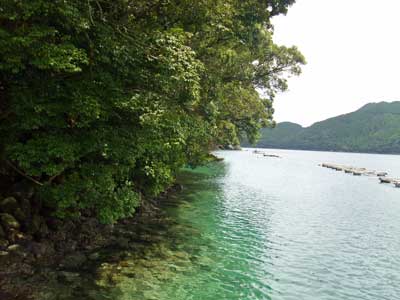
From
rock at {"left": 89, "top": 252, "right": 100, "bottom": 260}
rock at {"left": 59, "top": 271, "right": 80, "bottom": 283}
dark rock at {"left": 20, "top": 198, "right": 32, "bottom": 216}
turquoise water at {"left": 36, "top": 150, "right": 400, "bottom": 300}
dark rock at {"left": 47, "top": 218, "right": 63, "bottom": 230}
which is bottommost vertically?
turquoise water at {"left": 36, "top": 150, "right": 400, "bottom": 300}

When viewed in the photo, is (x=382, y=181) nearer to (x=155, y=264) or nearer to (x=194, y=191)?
(x=194, y=191)

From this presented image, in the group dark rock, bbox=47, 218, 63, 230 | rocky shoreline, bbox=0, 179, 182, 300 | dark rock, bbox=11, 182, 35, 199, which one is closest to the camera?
rocky shoreline, bbox=0, 179, 182, 300

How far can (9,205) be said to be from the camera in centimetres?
1472

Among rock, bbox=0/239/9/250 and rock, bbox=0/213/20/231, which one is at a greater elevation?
rock, bbox=0/213/20/231

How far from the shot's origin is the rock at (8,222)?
13.9 metres

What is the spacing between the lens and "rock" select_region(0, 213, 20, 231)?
Answer: 13.9 meters

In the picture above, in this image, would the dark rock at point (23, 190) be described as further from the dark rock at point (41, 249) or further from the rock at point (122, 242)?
the rock at point (122, 242)

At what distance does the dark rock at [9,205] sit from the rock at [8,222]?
458 mm

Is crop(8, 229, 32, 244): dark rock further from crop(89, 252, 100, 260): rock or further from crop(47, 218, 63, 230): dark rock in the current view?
crop(89, 252, 100, 260): rock

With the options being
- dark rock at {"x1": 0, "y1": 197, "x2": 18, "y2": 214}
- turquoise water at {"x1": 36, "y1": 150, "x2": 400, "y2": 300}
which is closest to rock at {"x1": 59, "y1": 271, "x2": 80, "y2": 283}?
turquoise water at {"x1": 36, "y1": 150, "x2": 400, "y2": 300}

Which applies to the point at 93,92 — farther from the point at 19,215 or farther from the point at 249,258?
the point at 249,258

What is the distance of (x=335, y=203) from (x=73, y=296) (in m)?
35.0

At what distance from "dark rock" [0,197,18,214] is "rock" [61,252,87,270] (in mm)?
3496

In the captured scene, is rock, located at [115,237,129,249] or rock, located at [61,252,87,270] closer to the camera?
rock, located at [61,252,87,270]
